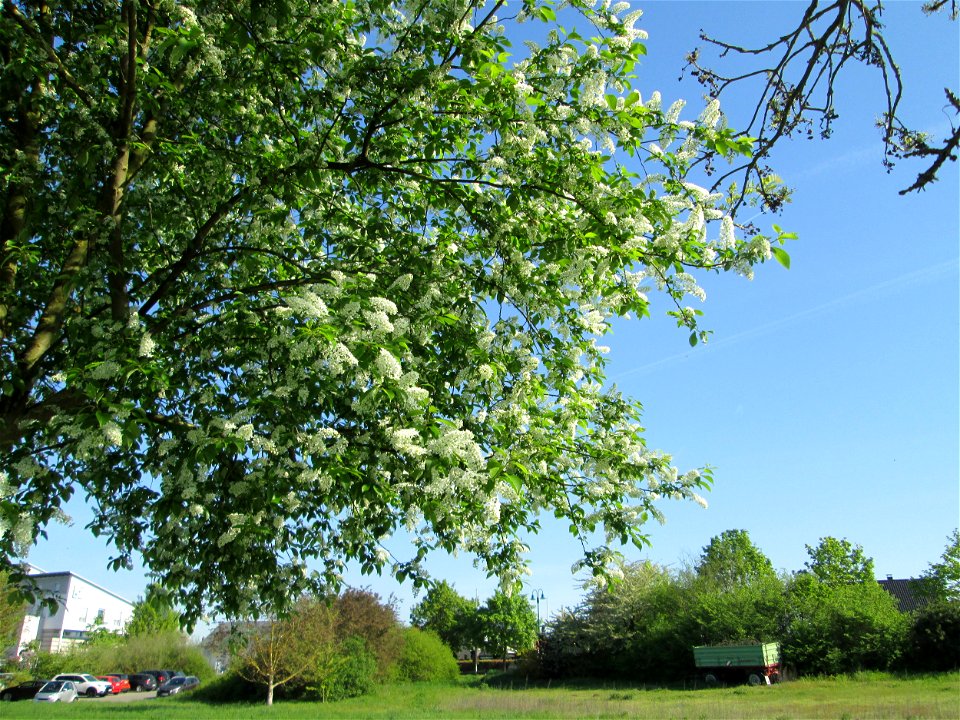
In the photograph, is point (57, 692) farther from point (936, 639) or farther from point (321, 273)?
point (936, 639)

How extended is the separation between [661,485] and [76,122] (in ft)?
25.1

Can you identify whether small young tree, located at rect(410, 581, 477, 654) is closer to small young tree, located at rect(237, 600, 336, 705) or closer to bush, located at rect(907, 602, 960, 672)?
small young tree, located at rect(237, 600, 336, 705)

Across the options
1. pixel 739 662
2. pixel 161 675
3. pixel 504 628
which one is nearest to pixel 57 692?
pixel 161 675

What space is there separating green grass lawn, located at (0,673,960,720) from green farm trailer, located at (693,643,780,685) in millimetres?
1204

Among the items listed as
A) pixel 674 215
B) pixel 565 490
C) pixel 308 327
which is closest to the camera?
pixel 308 327

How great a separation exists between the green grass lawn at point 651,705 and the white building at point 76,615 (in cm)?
4375

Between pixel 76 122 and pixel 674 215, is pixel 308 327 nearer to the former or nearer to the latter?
pixel 674 215

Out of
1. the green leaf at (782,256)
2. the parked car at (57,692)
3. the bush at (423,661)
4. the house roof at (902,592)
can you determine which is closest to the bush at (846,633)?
the bush at (423,661)

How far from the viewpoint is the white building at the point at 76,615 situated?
62794mm

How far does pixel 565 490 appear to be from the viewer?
23.9 feet

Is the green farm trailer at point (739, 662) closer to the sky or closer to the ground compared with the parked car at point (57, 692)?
closer to the sky

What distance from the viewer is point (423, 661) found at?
125ft

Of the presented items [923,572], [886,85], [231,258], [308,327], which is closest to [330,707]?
[231,258]

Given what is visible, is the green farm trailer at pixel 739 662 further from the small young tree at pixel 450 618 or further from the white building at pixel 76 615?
A: the white building at pixel 76 615
